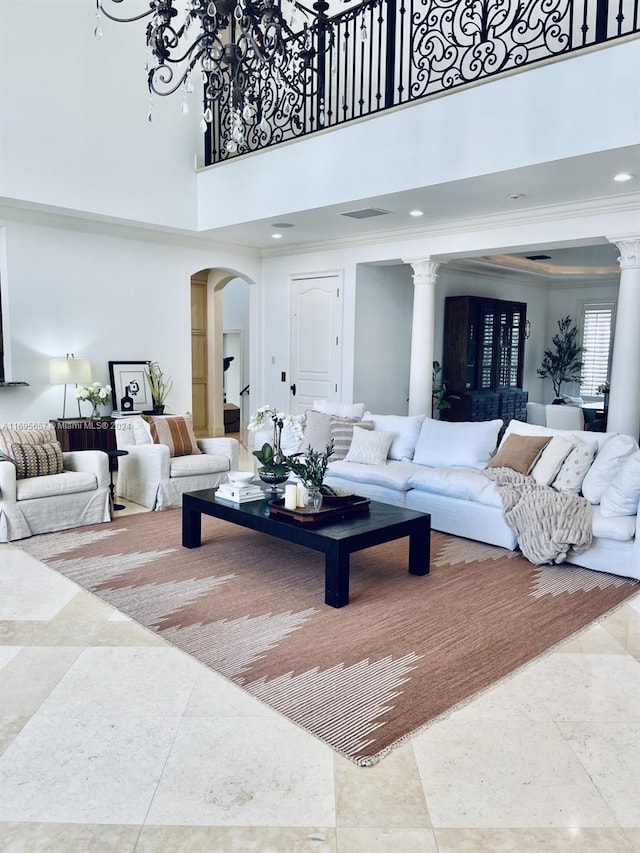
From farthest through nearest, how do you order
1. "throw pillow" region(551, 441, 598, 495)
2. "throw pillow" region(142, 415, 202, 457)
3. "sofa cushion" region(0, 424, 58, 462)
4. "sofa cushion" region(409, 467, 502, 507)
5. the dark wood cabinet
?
the dark wood cabinet
"throw pillow" region(142, 415, 202, 457)
"sofa cushion" region(0, 424, 58, 462)
"sofa cushion" region(409, 467, 502, 507)
"throw pillow" region(551, 441, 598, 495)

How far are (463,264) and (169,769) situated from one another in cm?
829

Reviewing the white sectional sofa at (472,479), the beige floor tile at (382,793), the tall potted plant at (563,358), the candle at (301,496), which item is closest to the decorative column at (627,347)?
the white sectional sofa at (472,479)

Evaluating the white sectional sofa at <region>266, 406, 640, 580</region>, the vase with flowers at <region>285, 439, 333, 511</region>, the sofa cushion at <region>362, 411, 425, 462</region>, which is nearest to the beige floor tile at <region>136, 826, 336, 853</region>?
the vase with flowers at <region>285, 439, 333, 511</region>

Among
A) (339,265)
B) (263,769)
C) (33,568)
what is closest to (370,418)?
(339,265)

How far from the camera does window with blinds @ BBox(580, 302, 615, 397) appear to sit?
11109 mm

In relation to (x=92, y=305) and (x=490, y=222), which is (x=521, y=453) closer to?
(x=490, y=222)

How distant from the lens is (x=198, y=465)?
242 inches

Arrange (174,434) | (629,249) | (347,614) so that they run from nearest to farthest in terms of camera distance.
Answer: (347,614)
(629,249)
(174,434)

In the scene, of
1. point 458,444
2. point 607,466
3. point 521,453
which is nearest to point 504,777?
point 607,466

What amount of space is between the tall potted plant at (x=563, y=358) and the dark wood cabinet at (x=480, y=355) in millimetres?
1257

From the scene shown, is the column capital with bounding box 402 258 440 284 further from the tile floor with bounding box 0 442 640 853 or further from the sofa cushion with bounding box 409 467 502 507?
the tile floor with bounding box 0 442 640 853

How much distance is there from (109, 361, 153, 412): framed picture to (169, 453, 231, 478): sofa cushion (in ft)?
5.61

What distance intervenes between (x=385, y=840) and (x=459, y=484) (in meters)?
3.30

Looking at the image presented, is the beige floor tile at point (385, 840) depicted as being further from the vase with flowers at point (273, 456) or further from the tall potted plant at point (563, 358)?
the tall potted plant at point (563, 358)
